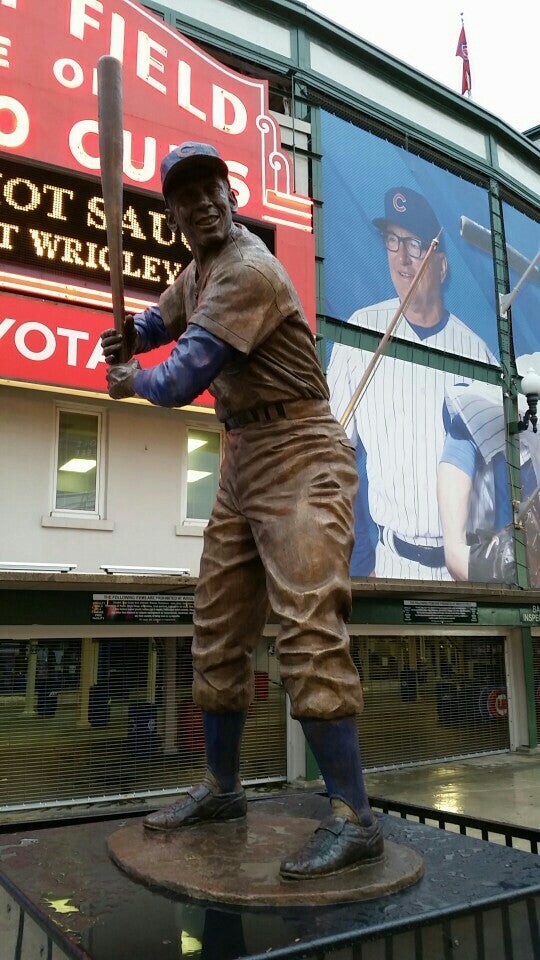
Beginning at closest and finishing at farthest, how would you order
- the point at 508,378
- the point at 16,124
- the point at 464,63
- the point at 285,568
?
the point at 285,568 → the point at 16,124 → the point at 508,378 → the point at 464,63

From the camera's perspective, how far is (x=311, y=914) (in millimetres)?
2199

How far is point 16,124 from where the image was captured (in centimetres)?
915

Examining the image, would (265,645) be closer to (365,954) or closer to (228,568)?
(228,568)

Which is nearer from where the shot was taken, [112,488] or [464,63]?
[112,488]

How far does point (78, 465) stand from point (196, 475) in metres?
1.70

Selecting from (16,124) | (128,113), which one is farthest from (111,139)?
(128,113)

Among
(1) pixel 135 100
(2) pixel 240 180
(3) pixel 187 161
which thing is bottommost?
(3) pixel 187 161

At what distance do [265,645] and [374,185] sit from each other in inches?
309

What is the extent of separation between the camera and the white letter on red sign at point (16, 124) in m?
8.95

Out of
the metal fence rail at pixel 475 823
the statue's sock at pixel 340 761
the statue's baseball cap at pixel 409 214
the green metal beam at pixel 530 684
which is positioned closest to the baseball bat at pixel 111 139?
the statue's sock at pixel 340 761

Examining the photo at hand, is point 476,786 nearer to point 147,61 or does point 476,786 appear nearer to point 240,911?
point 240,911

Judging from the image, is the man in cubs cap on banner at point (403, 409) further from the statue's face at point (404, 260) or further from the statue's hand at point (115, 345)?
the statue's hand at point (115, 345)

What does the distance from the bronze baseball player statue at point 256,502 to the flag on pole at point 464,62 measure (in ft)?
61.8

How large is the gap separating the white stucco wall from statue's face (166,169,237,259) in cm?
750
